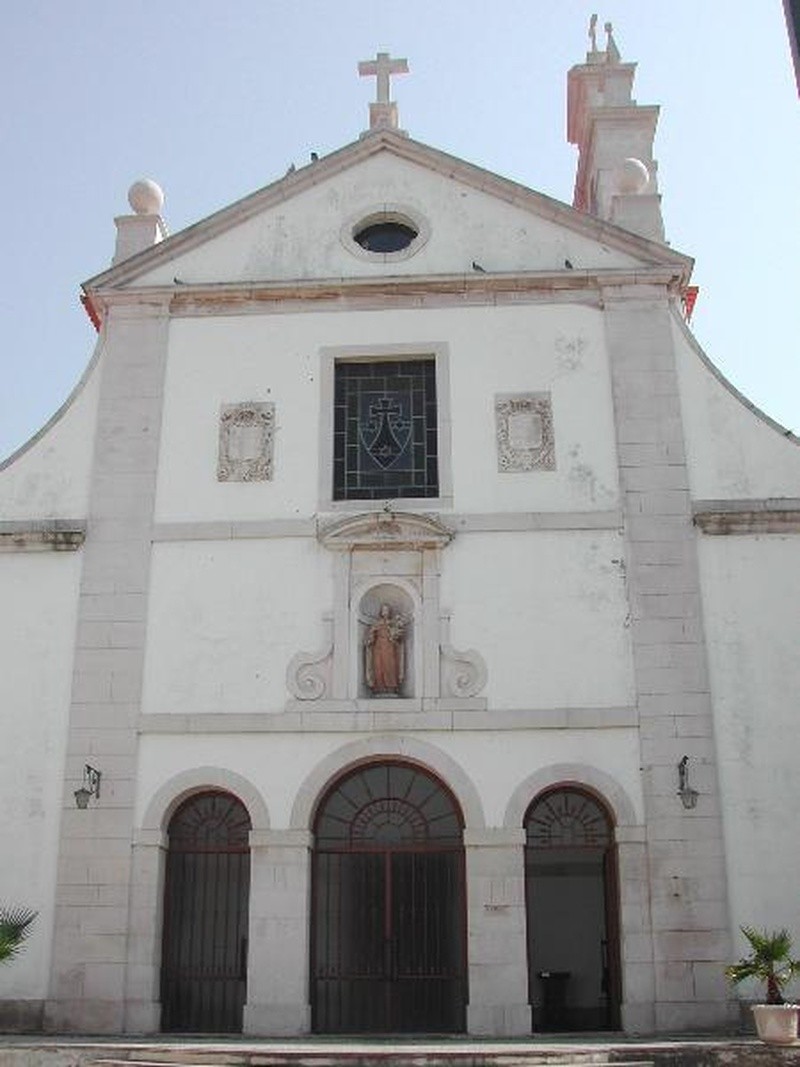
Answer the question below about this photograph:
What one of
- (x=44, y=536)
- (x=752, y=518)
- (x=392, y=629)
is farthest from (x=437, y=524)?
(x=44, y=536)

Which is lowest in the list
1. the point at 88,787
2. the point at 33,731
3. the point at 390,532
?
the point at 88,787

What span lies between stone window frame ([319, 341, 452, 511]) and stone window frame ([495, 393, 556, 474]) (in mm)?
665

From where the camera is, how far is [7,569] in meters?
17.6

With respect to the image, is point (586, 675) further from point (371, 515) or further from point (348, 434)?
point (348, 434)

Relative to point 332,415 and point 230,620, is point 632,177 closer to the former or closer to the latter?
point 332,415

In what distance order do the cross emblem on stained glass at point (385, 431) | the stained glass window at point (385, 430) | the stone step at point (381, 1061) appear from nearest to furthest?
1. the stone step at point (381, 1061)
2. the stained glass window at point (385, 430)
3. the cross emblem on stained glass at point (385, 431)

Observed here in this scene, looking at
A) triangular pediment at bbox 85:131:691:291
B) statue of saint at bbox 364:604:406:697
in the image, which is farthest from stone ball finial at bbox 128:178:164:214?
statue of saint at bbox 364:604:406:697

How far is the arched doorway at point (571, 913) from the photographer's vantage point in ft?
54.0

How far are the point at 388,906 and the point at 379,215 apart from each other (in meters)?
9.44

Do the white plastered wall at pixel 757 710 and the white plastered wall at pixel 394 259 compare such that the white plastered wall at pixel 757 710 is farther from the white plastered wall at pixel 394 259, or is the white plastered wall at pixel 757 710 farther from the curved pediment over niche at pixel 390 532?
the white plastered wall at pixel 394 259

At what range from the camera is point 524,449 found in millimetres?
17766

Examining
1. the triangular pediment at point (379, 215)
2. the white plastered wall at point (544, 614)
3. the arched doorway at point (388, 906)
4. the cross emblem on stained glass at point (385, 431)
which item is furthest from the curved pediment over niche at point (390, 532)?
the triangular pediment at point (379, 215)

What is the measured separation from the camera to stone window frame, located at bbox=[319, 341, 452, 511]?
17594mm

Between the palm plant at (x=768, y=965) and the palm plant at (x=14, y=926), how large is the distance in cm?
789
